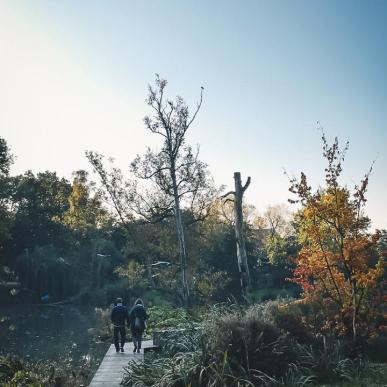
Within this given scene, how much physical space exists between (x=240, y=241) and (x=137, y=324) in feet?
28.3

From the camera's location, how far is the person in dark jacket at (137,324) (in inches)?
479

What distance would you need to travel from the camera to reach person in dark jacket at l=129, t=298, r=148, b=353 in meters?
12.2

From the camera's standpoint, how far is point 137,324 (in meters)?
12.4

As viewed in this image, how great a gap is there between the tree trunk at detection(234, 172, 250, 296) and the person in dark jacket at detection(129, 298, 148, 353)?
760cm

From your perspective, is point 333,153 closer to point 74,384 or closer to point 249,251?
point 74,384

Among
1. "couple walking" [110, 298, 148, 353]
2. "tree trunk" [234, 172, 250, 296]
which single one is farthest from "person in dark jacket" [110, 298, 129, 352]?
"tree trunk" [234, 172, 250, 296]

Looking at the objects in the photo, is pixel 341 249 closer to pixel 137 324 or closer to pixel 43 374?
pixel 137 324

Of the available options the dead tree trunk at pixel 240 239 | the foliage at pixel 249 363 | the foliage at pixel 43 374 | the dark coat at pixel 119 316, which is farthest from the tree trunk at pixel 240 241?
the foliage at pixel 249 363

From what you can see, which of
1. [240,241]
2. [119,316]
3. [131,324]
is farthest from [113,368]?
[240,241]

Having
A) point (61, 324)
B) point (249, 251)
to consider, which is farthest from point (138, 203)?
point (249, 251)

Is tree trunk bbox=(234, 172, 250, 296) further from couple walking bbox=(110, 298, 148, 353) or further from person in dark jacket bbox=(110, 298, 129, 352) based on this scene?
person in dark jacket bbox=(110, 298, 129, 352)

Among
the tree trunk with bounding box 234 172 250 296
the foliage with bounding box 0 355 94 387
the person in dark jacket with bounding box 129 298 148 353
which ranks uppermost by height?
the tree trunk with bounding box 234 172 250 296

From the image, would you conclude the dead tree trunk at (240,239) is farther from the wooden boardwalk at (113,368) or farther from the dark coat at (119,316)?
the dark coat at (119,316)

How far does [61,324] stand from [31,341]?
6.63 metres
